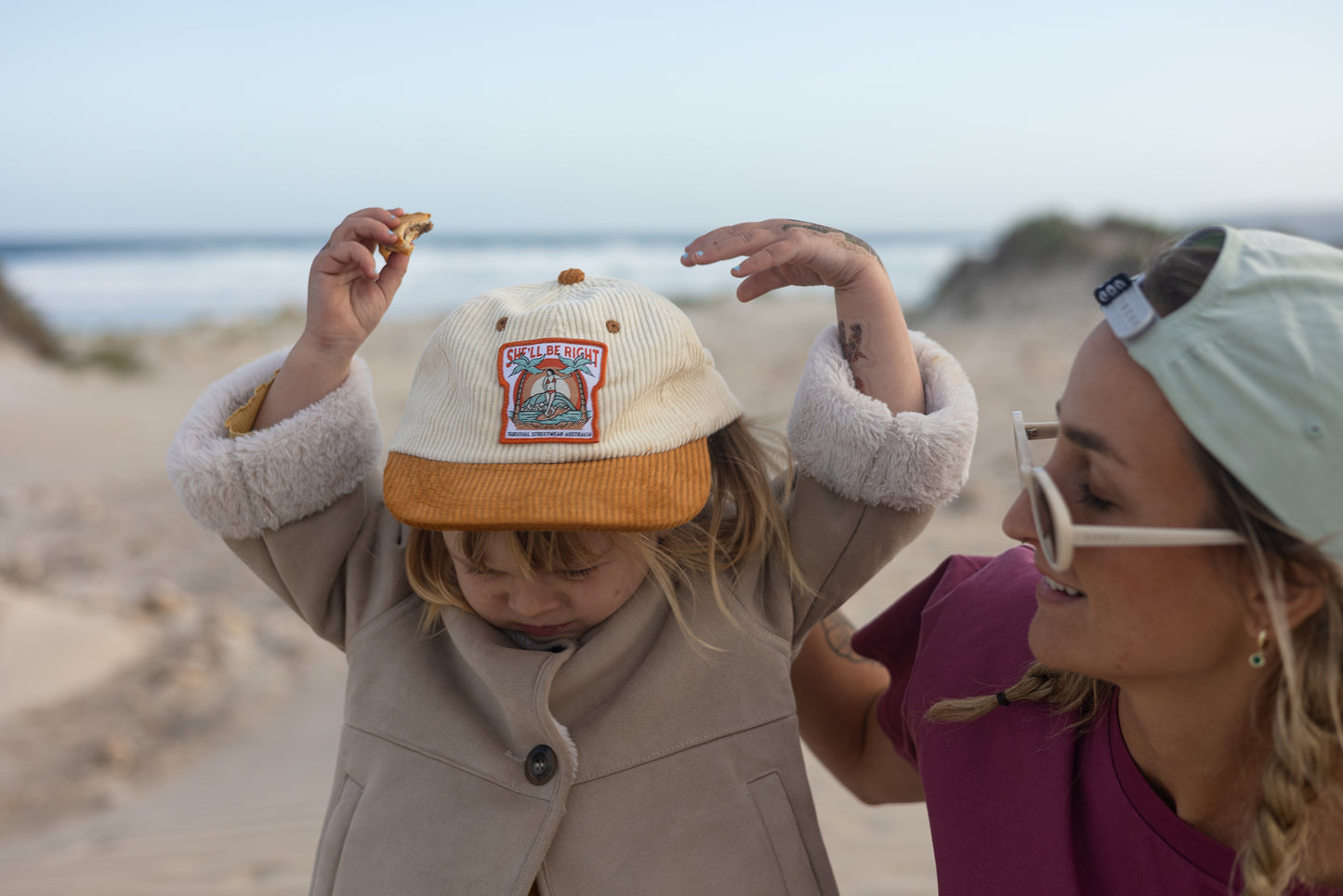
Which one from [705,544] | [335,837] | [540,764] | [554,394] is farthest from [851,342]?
[335,837]

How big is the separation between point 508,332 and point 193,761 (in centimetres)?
294

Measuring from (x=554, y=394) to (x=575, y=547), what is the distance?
0.83 feet

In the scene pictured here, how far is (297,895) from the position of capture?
304 cm

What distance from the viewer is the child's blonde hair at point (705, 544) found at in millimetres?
1660

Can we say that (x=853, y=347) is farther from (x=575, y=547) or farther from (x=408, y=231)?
(x=408, y=231)

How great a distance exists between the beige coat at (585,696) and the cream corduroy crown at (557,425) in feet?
0.76

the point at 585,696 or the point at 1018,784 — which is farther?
Result: the point at 585,696

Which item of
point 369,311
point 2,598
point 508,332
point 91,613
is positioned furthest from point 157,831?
point 508,332

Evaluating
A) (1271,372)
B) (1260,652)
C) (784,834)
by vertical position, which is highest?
(1271,372)

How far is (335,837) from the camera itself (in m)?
1.70

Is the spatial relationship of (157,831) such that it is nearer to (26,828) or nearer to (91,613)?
(26,828)

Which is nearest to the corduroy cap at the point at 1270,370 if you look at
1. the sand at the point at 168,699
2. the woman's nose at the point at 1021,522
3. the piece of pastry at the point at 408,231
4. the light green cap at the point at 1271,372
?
the light green cap at the point at 1271,372

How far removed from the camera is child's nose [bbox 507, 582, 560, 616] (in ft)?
5.35

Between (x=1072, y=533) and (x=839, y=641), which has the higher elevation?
(x=1072, y=533)
